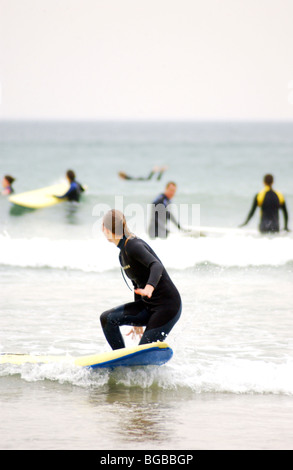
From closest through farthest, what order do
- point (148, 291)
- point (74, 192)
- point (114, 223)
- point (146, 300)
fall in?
point (148, 291) → point (114, 223) → point (146, 300) → point (74, 192)

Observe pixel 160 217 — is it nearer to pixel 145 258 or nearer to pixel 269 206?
pixel 269 206

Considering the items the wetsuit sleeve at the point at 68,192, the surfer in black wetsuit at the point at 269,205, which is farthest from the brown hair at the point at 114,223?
the wetsuit sleeve at the point at 68,192

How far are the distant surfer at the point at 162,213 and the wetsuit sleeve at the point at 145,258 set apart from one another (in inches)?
265

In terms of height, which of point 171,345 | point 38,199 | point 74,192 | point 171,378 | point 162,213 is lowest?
point 38,199

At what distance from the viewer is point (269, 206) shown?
1422 cm

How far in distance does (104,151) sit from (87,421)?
67.6 m

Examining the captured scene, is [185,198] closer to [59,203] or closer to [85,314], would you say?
[59,203]

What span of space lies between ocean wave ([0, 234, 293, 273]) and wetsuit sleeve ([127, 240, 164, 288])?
7276 mm

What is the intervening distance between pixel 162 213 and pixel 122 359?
26.9ft

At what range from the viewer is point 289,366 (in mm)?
6496

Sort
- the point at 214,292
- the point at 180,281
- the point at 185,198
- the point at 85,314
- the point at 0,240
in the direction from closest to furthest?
the point at 85,314
the point at 214,292
the point at 180,281
the point at 0,240
the point at 185,198

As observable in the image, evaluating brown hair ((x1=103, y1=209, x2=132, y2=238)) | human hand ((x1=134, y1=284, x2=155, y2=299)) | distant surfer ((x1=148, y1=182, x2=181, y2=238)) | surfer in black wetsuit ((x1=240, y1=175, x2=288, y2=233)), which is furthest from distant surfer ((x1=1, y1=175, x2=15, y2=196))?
human hand ((x1=134, y1=284, x2=155, y2=299))

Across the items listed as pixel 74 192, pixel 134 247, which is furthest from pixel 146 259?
pixel 74 192
